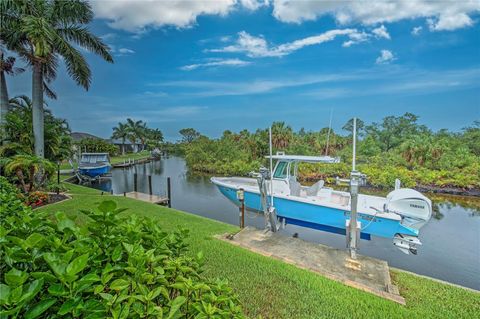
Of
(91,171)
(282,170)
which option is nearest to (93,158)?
(91,171)

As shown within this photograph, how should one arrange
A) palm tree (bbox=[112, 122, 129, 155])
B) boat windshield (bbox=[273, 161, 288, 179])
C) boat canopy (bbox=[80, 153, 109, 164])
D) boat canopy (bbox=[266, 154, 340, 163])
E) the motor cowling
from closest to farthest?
the motor cowling
boat canopy (bbox=[266, 154, 340, 163])
boat windshield (bbox=[273, 161, 288, 179])
boat canopy (bbox=[80, 153, 109, 164])
palm tree (bbox=[112, 122, 129, 155])

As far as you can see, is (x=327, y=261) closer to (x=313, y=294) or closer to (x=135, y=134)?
(x=313, y=294)

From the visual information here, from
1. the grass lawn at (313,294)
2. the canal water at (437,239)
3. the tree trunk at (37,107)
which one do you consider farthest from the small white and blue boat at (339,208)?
the tree trunk at (37,107)

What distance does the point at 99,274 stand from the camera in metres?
1.04

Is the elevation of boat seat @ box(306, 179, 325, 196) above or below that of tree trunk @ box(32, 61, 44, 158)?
below

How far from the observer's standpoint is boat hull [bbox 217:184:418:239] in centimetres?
639

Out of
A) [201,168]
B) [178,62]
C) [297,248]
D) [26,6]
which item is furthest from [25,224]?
[201,168]

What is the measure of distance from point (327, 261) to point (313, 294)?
1.34 metres

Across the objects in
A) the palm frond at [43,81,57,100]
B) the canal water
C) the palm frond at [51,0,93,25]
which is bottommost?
the canal water

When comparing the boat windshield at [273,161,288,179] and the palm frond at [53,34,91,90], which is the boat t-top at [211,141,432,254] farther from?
the palm frond at [53,34,91,90]

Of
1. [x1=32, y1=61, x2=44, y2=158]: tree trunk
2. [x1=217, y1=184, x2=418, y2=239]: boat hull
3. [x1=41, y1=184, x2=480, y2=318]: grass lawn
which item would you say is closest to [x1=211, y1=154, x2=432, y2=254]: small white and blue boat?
[x1=217, y1=184, x2=418, y2=239]: boat hull

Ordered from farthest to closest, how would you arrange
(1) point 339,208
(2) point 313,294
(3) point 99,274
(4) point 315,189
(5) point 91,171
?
(5) point 91,171 → (4) point 315,189 → (1) point 339,208 → (2) point 313,294 → (3) point 99,274

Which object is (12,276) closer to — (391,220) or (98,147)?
(391,220)

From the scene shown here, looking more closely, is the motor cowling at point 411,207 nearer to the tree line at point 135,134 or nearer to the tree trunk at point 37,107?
the tree trunk at point 37,107
